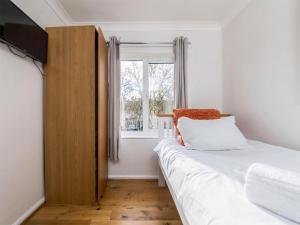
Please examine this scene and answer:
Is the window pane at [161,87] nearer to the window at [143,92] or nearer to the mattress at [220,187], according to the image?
the window at [143,92]

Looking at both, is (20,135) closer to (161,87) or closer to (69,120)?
(69,120)

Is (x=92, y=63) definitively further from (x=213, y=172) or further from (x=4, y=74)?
(x=213, y=172)

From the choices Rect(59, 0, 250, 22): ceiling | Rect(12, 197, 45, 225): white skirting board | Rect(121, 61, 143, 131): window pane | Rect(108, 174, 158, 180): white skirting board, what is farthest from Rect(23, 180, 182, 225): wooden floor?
Rect(59, 0, 250, 22): ceiling

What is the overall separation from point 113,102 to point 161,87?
Result: 800mm

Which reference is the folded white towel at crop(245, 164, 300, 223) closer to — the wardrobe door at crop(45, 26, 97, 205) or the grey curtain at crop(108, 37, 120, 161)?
the wardrobe door at crop(45, 26, 97, 205)

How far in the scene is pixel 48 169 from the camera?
6.87 ft

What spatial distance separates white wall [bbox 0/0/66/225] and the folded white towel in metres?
1.71

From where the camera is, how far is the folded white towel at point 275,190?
23.6 inches

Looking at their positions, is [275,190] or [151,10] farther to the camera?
[151,10]

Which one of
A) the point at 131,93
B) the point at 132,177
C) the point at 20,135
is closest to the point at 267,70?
the point at 131,93

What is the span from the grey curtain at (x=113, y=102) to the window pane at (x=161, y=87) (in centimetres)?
54

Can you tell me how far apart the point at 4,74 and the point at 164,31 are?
2.22m

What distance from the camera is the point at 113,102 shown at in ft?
9.16

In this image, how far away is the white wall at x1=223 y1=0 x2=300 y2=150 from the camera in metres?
1.67
